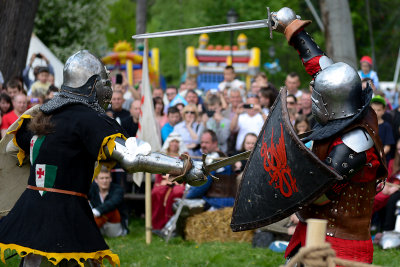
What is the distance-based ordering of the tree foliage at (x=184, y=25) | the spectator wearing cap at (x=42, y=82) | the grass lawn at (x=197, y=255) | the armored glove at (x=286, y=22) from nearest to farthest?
the armored glove at (x=286, y=22) → the grass lawn at (x=197, y=255) → the spectator wearing cap at (x=42, y=82) → the tree foliage at (x=184, y=25)

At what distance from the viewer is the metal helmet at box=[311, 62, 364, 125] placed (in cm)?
373

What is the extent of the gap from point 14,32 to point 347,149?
305 inches

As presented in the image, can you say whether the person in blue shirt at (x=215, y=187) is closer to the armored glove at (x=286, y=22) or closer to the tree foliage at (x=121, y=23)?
the armored glove at (x=286, y=22)

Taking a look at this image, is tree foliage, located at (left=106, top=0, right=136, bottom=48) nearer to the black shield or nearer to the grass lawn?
the grass lawn

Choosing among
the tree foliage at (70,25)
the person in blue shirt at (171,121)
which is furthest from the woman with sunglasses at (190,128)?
the tree foliage at (70,25)

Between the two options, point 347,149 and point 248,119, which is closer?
point 347,149

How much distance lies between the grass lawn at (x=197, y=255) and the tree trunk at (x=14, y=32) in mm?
4217

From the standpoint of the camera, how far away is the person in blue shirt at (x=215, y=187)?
25.9ft

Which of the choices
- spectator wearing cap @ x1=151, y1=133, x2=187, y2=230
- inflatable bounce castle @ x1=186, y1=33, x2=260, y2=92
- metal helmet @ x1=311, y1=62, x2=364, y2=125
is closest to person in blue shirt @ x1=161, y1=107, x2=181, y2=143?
spectator wearing cap @ x1=151, y1=133, x2=187, y2=230

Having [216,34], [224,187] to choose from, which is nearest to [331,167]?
[224,187]

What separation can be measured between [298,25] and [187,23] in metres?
26.5

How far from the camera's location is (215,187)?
26.2ft

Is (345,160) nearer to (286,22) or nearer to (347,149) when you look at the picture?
(347,149)

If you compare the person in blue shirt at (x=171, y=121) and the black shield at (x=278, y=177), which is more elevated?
the person in blue shirt at (x=171, y=121)
